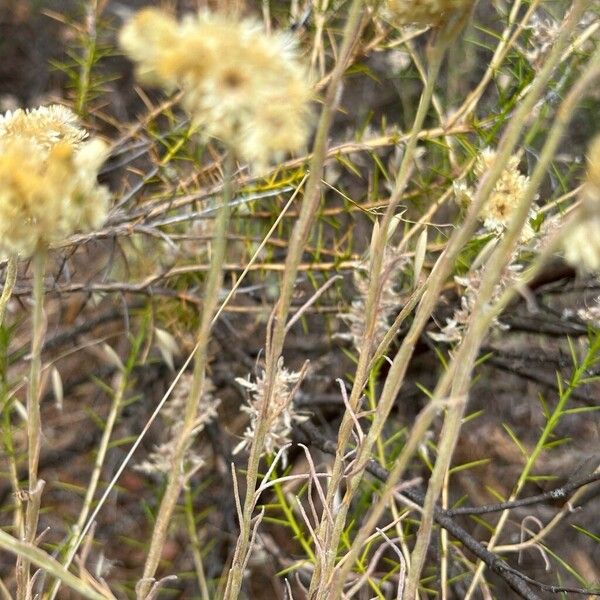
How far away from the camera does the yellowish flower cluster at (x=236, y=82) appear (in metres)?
0.38

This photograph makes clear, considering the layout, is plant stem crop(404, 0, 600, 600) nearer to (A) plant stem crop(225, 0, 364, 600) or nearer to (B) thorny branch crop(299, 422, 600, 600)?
(A) plant stem crop(225, 0, 364, 600)

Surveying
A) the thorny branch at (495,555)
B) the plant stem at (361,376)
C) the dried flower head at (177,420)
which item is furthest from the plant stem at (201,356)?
the dried flower head at (177,420)

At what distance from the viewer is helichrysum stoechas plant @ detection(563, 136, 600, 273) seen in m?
0.38

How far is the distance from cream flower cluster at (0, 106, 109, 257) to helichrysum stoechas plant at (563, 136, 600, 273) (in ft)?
0.91

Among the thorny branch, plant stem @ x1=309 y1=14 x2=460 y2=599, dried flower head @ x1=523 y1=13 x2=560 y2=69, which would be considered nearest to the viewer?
plant stem @ x1=309 y1=14 x2=460 y2=599

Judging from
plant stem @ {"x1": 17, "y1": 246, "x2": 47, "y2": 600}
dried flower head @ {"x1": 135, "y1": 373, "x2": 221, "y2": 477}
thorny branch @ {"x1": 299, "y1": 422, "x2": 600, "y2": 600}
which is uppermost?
plant stem @ {"x1": 17, "y1": 246, "x2": 47, "y2": 600}

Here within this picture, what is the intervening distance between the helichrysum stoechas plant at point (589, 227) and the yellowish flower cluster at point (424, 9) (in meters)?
0.13

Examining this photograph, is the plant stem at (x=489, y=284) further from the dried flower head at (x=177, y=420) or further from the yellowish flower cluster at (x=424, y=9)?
the dried flower head at (x=177, y=420)

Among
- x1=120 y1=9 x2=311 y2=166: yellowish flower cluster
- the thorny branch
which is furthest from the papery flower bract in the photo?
the thorny branch

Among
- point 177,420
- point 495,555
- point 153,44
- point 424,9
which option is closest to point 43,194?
point 153,44

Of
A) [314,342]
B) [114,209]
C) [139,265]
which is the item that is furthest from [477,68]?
[114,209]

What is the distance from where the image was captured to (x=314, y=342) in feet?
5.24

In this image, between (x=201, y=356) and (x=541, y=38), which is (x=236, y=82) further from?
(x=541, y=38)

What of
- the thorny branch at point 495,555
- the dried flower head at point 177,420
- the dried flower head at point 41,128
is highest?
the dried flower head at point 41,128
